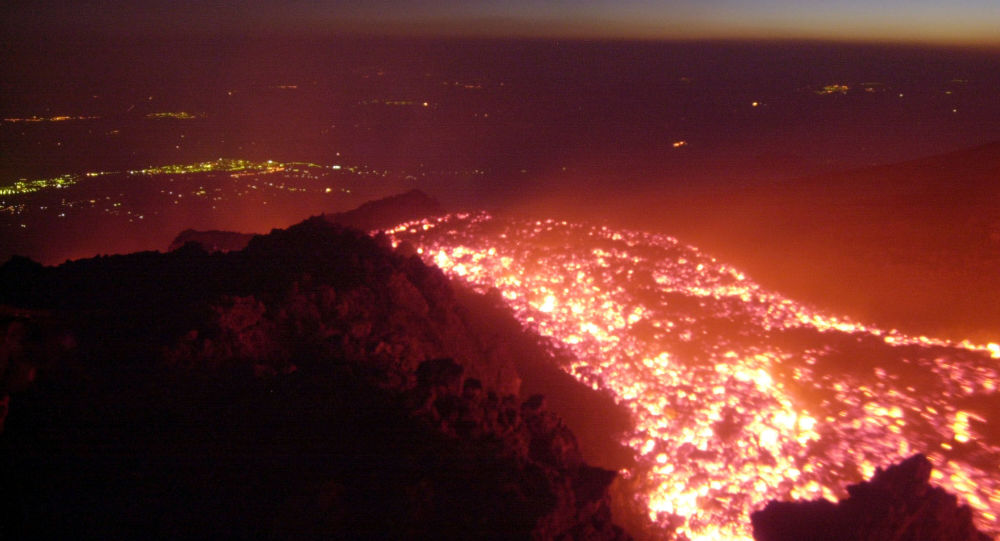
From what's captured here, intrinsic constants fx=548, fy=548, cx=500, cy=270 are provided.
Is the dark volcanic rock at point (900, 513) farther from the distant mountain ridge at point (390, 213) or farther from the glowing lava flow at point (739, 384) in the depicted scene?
the distant mountain ridge at point (390, 213)

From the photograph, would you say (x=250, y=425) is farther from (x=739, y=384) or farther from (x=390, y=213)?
(x=390, y=213)

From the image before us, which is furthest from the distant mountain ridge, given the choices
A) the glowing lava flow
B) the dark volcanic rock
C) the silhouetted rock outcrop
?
the dark volcanic rock

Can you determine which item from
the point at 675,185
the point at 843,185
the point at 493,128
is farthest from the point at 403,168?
the point at 843,185

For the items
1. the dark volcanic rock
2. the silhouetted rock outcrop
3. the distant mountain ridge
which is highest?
the silhouetted rock outcrop

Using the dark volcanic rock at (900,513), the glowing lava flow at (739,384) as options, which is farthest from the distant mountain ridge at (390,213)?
the dark volcanic rock at (900,513)

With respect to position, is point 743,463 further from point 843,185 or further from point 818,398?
point 843,185

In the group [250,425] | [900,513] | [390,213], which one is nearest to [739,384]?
[900,513]

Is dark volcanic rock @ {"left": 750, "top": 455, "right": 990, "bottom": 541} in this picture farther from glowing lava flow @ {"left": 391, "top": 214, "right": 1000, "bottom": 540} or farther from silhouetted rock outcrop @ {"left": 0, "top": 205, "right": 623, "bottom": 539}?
silhouetted rock outcrop @ {"left": 0, "top": 205, "right": 623, "bottom": 539}
